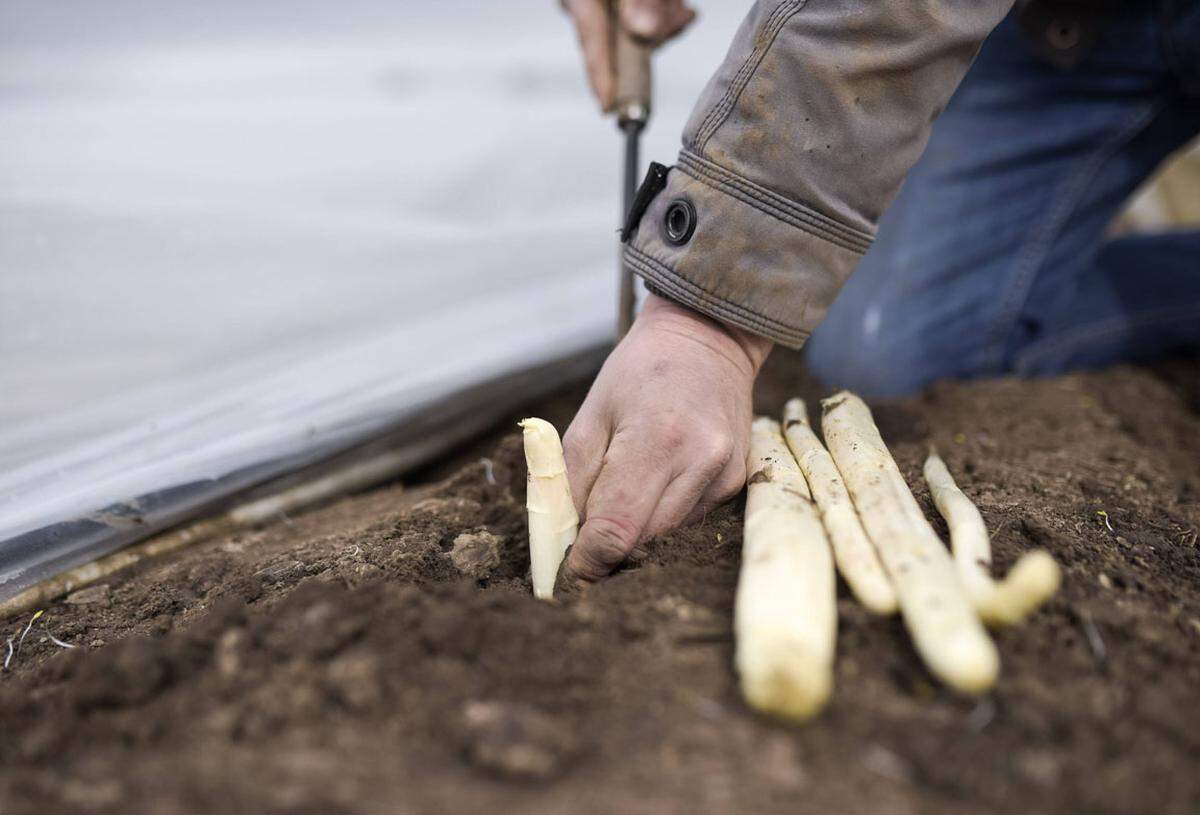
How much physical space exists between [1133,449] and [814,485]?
2.12 ft

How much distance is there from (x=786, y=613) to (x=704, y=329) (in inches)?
16.0

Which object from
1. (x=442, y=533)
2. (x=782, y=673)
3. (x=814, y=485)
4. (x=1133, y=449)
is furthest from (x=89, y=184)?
(x=1133, y=449)

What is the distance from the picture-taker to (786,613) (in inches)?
21.4

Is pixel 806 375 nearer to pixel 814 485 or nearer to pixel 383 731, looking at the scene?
pixel 814 485

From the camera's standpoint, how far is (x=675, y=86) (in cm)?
201

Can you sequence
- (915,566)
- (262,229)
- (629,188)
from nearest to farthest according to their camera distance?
1. (915,566)
2. (629,188)
3. (262,229)

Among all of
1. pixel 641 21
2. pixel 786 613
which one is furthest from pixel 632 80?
pixel 786 613

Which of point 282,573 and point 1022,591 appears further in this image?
point 282,573

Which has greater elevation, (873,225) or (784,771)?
(873,225)

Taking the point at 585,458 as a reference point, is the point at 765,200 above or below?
above

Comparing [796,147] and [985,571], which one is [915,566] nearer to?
[985,571]

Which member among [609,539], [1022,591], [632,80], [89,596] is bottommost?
[89,596]

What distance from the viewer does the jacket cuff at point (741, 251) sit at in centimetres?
84

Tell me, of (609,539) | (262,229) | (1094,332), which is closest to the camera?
(609,539)
